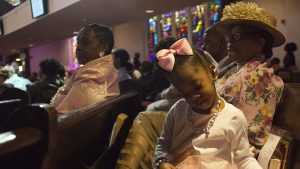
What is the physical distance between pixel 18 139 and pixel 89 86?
3.26 feet

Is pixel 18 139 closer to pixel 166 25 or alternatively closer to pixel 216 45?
pixel 216 45

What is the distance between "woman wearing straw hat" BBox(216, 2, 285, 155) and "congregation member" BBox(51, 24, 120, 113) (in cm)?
66

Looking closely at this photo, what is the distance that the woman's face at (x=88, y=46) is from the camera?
2012 millimetres

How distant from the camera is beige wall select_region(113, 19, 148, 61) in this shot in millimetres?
9781

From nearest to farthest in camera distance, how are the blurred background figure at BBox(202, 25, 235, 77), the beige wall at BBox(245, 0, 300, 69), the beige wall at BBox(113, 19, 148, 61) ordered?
the blurred background figure at BBox(202, 25, 235, 77) < the beige wall at BBox(245, 0, 300, 69) < the beige wall at BBox(113, 19, 148, 61)

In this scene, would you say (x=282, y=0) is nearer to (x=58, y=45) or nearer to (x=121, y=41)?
(x=121, y=41)

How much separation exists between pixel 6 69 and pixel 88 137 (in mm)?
4025

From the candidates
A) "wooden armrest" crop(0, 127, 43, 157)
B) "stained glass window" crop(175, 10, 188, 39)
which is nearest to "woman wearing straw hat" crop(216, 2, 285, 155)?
"wooden armrest" crop(0, 127, 43, 157)

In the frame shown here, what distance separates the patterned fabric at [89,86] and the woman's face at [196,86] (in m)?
0.79

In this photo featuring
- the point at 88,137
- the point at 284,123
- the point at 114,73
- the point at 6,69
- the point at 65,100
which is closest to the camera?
the point at 88,137

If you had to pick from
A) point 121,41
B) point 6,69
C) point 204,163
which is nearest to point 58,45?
point 121,41

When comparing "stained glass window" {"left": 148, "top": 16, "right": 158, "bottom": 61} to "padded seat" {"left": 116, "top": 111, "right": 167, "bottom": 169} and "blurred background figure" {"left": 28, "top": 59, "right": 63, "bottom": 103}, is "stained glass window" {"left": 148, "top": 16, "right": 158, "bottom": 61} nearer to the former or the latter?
"blurred background figure" {"left": 28, "top": 59, "right": 63, "bottom": 103}

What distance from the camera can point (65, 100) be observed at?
5.92 feet

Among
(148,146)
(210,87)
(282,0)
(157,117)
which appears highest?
(282,0)
